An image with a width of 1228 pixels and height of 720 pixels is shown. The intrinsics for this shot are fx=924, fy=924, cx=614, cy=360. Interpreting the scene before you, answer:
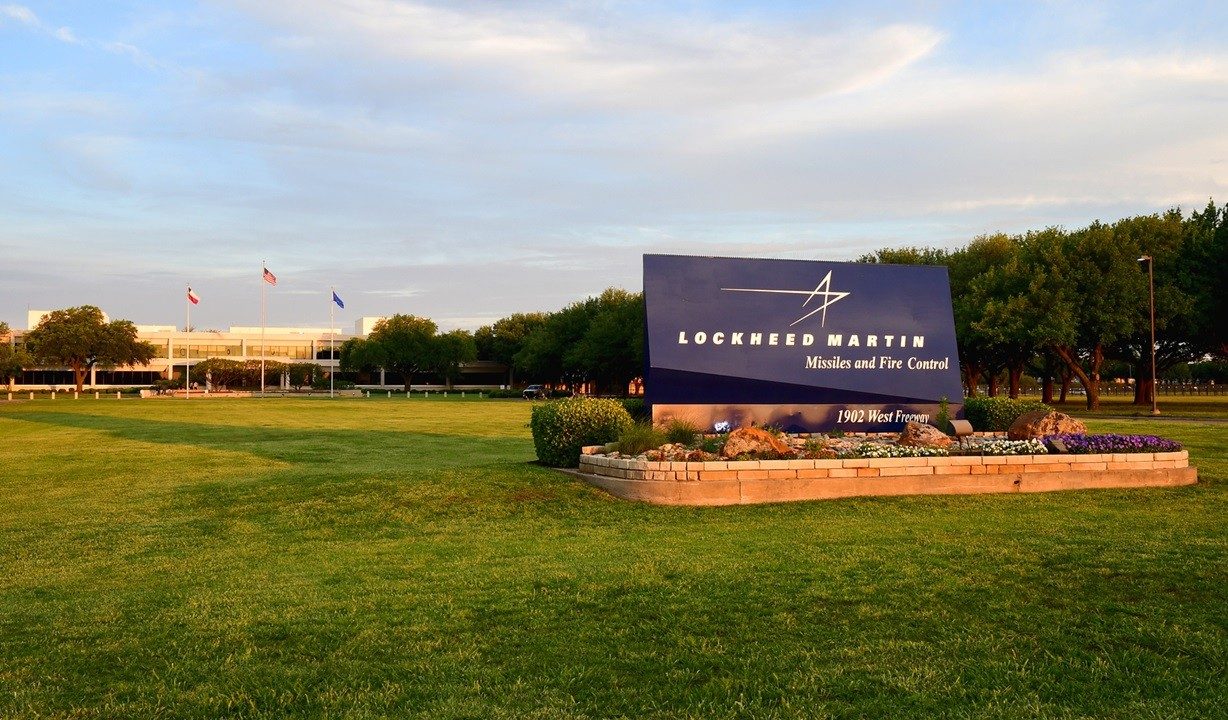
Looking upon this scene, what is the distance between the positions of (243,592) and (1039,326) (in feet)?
154

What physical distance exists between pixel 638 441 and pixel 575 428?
1938 mm

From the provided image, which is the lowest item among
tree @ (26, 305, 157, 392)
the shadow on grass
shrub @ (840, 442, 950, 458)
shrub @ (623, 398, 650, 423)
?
the shadow on grass

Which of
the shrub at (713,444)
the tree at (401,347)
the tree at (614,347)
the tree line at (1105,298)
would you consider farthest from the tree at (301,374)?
the shrub at (713,444)

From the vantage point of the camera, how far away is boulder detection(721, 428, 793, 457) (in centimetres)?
1341

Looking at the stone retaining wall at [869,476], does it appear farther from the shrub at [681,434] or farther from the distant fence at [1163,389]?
the distant fence at [1163,389]

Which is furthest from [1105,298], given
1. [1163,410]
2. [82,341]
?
[82,341]

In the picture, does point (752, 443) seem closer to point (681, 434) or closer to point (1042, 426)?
point (681, 434)

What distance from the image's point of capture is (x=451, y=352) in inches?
4373

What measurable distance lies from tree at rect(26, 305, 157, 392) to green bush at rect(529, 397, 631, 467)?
9057 cm

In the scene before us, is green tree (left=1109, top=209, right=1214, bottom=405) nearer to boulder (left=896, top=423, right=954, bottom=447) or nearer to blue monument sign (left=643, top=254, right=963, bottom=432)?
blue monument sign (left=643, top=254, right=963, bottom=432)

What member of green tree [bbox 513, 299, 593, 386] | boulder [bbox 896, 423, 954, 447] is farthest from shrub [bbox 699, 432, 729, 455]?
green tree [bbox 513, 299, 593, 386]

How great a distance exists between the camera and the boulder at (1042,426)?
15414mm

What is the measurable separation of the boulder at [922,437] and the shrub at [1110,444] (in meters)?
1.60

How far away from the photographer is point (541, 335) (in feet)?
302
